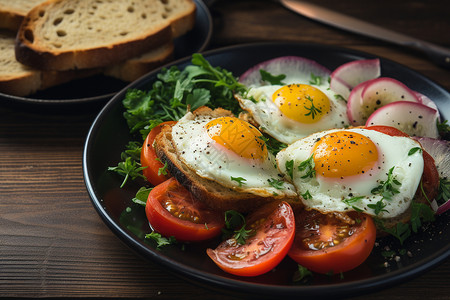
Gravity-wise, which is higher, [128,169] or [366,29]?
[366,29]

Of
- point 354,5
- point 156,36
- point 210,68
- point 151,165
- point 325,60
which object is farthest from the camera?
point 354,5

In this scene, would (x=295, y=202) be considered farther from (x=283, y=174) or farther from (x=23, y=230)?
(x=23, y=230)

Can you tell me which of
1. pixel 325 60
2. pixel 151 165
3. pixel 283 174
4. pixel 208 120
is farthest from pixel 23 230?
pixel 325 60

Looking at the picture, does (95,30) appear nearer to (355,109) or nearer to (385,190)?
(355,109)

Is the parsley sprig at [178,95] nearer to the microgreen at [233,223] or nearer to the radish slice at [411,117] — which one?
the microgreen at [233,223]

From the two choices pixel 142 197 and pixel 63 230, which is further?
pixel 63 230

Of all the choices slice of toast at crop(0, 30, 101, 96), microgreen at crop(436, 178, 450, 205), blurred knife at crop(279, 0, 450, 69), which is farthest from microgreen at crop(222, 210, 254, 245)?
blurred knife at crop(279, 0, 450, 69)

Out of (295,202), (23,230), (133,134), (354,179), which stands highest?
(354,179)

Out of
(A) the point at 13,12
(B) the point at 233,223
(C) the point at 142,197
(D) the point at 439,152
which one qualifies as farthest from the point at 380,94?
(A) the point at 13,12
